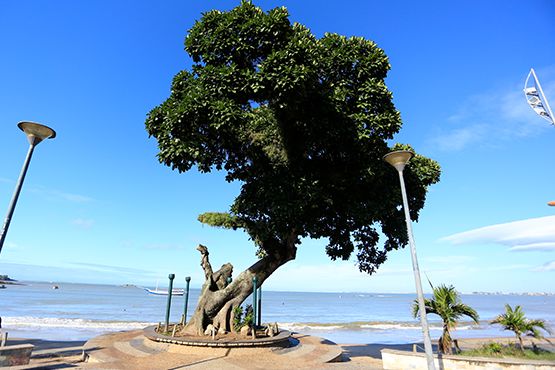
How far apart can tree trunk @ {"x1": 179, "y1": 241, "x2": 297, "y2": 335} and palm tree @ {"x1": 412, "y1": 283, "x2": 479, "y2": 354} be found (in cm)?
649

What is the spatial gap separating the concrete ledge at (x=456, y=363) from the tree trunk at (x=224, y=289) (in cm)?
643

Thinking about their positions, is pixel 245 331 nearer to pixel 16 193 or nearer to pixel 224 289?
pixel 224 289

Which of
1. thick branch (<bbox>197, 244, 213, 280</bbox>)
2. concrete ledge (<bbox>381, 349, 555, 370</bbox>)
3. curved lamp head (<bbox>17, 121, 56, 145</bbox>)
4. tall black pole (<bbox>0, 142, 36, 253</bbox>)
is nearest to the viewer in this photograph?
tall black pole (<bbox>0, 142, 36, 253</bbox>)

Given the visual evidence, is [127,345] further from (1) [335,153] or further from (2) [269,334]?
(1) [335,153]

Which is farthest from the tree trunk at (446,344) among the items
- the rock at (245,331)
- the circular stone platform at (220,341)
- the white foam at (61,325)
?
the white foam at (61,325)

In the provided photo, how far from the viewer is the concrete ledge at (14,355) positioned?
9.49 metres

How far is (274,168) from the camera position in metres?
14.6

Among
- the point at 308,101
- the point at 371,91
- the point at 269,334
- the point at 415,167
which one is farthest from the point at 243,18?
the point at 269,334

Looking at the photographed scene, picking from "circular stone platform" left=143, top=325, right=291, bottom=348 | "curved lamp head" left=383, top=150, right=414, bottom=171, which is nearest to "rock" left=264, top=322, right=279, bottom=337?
"circular stone platform" left=143, top=325, right=291, bottom=348

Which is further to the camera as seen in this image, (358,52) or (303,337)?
(303,337)

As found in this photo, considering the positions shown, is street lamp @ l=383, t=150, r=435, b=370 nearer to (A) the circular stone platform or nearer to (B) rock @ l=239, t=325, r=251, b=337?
(A) the circular stone platform

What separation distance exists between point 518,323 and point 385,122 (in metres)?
8.87

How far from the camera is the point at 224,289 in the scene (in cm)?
1563

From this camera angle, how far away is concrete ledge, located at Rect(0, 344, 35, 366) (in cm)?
949
